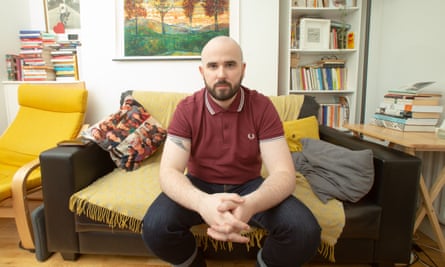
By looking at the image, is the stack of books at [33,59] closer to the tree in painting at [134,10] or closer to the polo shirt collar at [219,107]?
the tree in painting at [134,10]

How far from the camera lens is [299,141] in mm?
1776

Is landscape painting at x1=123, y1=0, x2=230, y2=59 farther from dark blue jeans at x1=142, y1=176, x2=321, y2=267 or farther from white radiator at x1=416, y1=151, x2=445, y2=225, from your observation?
white radiator at x1=416, y1=151, x2=445, y2=225

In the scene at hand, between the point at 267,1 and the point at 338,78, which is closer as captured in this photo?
the point at 267,1

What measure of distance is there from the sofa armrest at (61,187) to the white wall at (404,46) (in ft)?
7.23

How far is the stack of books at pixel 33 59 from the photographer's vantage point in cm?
230

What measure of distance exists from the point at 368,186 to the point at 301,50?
1469mm

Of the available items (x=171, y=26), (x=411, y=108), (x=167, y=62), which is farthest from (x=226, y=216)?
(x=171, y=26)

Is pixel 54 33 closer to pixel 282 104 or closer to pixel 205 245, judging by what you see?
Result: pixel 282 104

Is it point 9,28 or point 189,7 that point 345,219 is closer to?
point 189,7

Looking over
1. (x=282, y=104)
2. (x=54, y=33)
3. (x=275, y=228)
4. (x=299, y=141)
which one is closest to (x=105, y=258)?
(x=275, y=228)

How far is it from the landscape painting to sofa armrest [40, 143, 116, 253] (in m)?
1.19

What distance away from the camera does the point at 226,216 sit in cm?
93

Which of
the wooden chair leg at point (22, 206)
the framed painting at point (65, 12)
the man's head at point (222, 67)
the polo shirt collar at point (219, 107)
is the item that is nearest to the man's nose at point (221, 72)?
the man's head at point (222, 67)

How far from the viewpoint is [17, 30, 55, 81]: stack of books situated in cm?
230
